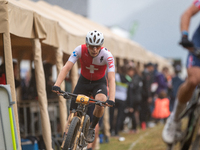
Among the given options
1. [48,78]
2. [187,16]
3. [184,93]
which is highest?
[187,16]

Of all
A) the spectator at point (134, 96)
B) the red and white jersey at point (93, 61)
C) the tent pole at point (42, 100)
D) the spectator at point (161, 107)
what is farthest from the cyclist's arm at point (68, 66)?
the spectator at point (161, 107)

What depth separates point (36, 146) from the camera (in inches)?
294

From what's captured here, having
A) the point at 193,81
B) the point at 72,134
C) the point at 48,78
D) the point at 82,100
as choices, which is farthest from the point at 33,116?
the point at 193,81

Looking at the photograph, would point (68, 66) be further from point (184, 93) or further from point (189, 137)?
point (189, 137)

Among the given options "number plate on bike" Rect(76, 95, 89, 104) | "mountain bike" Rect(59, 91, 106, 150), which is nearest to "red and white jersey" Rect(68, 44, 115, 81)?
"mountain bike" Rect(59, 91, 106, 150)

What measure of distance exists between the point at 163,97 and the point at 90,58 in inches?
376

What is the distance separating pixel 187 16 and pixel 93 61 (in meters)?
2.43

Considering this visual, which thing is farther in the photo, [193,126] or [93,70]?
[93,70]

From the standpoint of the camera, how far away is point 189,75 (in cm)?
438

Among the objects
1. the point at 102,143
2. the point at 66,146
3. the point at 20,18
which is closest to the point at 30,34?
the point at 20,18

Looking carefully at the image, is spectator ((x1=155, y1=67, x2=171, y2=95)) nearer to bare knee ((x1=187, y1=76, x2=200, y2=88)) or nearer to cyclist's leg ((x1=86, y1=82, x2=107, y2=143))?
cyclist's leg ((x1=86, y1=82, x2=107, y2=143))

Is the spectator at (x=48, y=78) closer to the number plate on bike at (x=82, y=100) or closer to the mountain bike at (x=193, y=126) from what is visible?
the number plate on bike at (x=82, y=100)

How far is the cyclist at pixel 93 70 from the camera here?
611 centimetres

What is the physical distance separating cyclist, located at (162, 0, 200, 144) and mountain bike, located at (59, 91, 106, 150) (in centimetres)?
122
